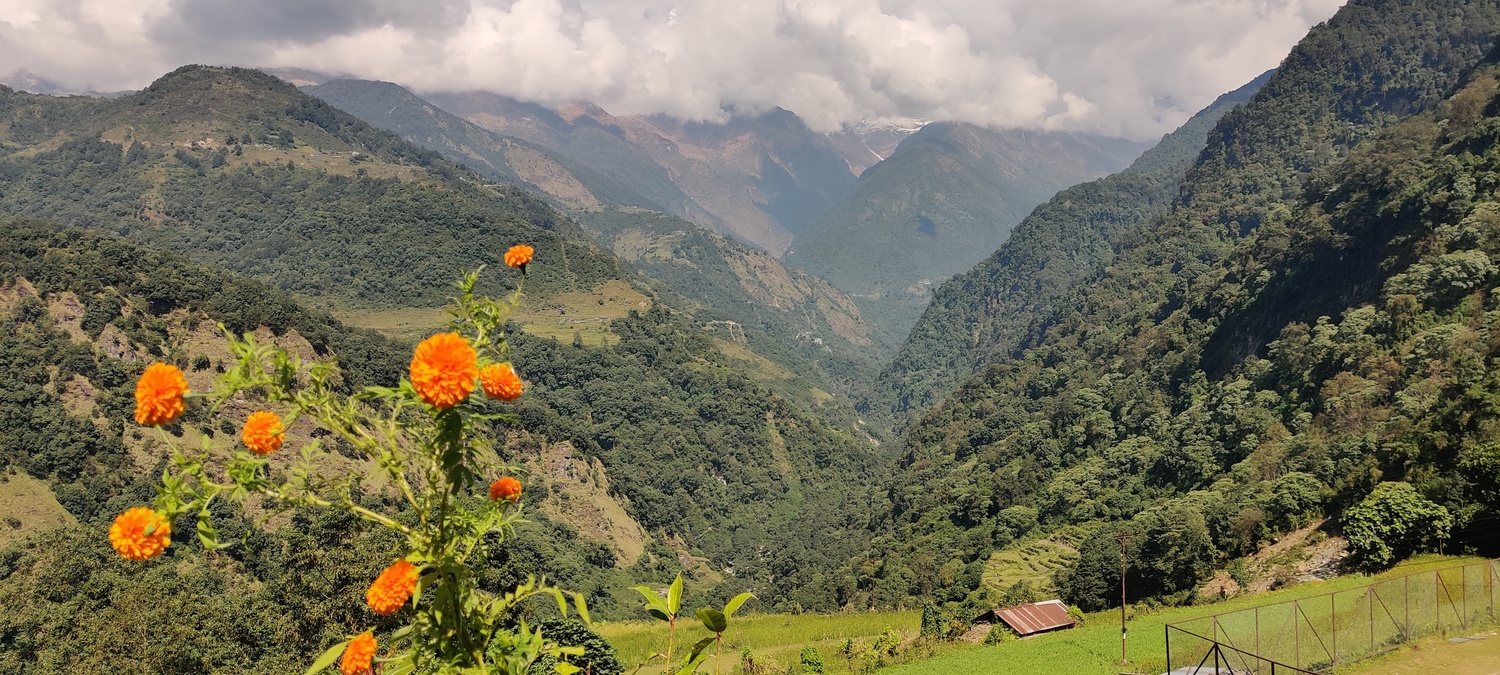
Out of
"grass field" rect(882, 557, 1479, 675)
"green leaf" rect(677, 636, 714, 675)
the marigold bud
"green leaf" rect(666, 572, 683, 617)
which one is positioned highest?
the marigold bud

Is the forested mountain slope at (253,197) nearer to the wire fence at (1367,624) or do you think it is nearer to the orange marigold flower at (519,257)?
the wire fence at (1367,624)

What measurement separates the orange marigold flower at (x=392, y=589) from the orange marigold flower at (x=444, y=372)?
819 mm

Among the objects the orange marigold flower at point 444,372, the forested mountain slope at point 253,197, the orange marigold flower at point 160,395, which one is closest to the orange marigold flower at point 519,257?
the orange marigold flower at point 444,372

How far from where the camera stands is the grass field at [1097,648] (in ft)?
86.1

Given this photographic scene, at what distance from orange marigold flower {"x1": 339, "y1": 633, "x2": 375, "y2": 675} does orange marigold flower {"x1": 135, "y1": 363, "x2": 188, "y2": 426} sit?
1.32 metres

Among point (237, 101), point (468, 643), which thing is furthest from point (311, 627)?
point (237, 101)

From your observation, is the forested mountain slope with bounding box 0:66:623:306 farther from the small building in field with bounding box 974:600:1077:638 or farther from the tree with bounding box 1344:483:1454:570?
the tree with bounding box 1344:483:1454:570

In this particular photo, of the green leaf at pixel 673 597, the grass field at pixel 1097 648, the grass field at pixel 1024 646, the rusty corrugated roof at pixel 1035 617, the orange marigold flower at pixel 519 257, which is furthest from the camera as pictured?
the rusty corrugated roof at pixel 1035 617

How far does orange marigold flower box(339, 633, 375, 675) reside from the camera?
12.9ft

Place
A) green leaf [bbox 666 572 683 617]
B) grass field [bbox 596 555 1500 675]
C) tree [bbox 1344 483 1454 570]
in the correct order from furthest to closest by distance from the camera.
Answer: tree [bbox 1344 483 1454 570] < grass field [bbox 596 555 1500 675] < green leaf [bbox 666 572 683 617]

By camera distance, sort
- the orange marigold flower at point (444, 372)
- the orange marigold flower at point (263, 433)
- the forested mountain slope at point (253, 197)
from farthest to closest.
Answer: the forested mountain slope at point (253, 197) → the orange marigold flower at point (263, 433) → the orange marigold flower at point (444, 372)

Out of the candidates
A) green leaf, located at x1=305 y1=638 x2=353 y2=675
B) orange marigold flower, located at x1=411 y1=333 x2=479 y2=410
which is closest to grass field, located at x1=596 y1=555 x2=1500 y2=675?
green leaf, located at x1=305 y1=638 x2=353 y2=675

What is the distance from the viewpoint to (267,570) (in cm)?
4325

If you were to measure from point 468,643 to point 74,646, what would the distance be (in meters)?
26.5
